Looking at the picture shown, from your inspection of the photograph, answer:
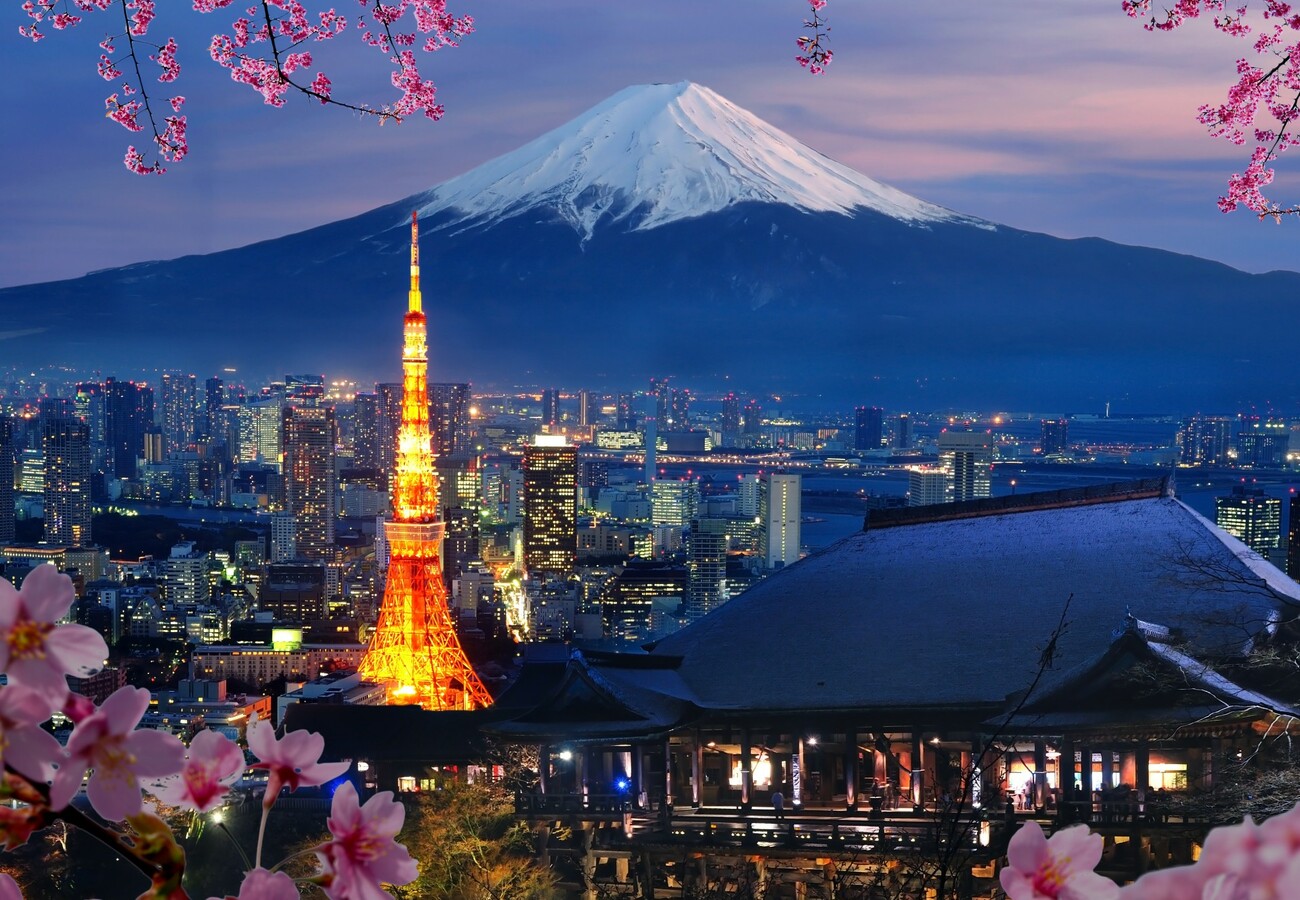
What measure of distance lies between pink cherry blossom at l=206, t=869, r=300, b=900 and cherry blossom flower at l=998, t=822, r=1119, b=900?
579mm

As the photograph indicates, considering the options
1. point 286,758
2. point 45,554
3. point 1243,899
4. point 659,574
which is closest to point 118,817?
point 286,758

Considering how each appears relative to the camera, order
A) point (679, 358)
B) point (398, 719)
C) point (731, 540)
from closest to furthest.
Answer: point (398, 719), point (731, 540), point (679, 358)

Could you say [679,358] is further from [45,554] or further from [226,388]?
[45,554]

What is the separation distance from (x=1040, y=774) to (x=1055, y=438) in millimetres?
43716

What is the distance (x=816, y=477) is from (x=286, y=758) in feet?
204

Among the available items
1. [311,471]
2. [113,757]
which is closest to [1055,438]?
[311,471]

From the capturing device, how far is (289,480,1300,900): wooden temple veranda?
826 centimetres

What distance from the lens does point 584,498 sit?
66938mm

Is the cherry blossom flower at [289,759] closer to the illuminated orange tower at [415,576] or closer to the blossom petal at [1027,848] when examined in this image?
the blossom petal at [1027,848]

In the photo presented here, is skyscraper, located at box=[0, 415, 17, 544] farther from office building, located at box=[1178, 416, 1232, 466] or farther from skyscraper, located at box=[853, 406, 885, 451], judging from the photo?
office building, located at box=[1178, 416, 1232, 466]

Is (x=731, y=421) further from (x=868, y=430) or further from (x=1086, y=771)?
(x=1086, y=771)

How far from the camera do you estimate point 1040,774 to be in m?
8.65

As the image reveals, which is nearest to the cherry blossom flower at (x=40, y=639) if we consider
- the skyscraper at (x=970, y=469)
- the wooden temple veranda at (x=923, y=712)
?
the wooden temple veranda at (x=923, y=712)

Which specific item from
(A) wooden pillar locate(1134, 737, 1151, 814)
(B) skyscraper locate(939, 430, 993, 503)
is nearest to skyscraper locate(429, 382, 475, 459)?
(B) skyscraper locate(939, 430, 993, 503)
